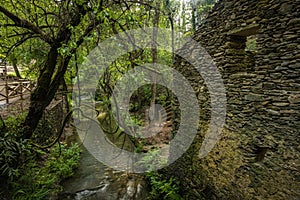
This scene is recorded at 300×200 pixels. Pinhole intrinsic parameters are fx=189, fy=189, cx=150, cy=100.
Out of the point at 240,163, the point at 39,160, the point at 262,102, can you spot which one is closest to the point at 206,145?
the point at 240,163

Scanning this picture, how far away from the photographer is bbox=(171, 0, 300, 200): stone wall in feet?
7.89

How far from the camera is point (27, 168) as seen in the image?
4352mm

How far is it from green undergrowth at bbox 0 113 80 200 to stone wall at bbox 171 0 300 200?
3.00 meters

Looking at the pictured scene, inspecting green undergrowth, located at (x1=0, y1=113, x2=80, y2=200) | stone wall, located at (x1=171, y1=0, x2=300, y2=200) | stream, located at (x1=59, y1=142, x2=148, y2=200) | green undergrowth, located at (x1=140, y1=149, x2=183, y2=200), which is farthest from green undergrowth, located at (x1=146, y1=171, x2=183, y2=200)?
green undergrowth, located at (x1=0, y1=113, x2=80, y2=200)

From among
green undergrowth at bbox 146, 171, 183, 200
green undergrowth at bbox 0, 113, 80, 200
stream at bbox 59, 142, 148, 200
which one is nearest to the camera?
green undergrowth at bbox 0, 113, 80, 200

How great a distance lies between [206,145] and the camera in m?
3.91

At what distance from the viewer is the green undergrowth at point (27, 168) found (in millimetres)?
2977

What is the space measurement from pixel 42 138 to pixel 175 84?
5.04m

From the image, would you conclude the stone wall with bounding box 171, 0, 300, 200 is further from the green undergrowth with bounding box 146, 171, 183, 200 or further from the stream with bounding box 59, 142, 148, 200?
the stream with bounding box 59, 142, 148, 200

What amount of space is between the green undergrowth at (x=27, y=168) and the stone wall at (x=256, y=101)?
300cm

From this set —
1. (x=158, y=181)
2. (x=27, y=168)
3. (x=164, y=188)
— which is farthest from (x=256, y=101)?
(x=27, y=168)

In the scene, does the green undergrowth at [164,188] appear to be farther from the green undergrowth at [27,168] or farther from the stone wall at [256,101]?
the green undergrowth at [27,168]

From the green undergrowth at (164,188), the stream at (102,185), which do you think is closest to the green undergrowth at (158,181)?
the green undergrowth at (164,188)

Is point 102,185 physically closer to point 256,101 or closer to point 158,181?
point 158,181
